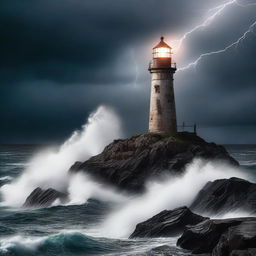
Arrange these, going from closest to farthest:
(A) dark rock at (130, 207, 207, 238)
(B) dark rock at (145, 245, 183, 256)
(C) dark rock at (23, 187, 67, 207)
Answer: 1. (B) dark rock at (145, 245, 183, 256)
2. (A) dark rock at (130, 207, 207, 238)
3. (C) dark rock at (23, 187, 67, 207)

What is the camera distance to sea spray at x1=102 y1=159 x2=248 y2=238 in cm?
2289

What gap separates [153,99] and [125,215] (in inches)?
629

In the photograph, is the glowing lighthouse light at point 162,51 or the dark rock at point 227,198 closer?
the dark rock at point 227,198

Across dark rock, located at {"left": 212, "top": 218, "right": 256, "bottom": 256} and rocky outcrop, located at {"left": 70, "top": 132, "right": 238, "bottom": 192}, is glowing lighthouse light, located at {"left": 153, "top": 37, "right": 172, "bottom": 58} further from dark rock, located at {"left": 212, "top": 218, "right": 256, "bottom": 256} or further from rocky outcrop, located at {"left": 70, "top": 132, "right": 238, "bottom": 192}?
dark rock, located at {"left": 212, "top": 218, "right": 256, "bottom": 256}

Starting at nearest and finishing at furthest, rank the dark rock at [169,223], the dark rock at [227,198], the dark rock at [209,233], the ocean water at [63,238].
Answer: the dark rock at [209,233]
the ocean water at [63,238]
the dark rock at [169,223]
the dark rock at [227,198]

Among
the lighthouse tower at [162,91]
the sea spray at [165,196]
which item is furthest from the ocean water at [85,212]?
the lighthouse tower at [162,91]

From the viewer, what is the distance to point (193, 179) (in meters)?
30.9

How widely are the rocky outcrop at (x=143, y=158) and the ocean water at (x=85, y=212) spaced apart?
634 mm

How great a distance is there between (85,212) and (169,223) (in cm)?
965

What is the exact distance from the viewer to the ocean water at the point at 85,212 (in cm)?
1806

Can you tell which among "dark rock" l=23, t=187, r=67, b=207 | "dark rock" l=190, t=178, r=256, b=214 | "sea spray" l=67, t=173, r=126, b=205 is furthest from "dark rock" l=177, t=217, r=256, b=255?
"sea spray" l=67, t=173, r=126, b=205

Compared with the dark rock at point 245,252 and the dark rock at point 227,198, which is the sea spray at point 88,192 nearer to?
the dark rock at point 227,198

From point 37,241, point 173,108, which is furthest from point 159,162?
point 37,241

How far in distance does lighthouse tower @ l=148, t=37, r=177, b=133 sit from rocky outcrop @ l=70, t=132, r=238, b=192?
1492 mm
